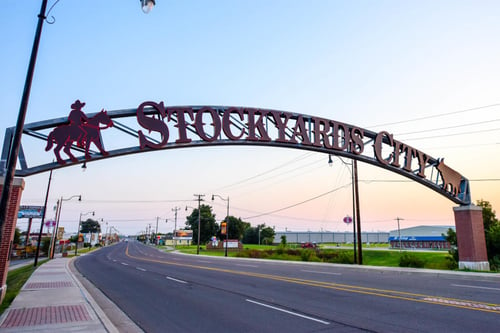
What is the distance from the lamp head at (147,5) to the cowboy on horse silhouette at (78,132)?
6618mm

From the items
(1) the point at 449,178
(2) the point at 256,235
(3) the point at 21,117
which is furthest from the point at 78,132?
(2) the point at 256,235

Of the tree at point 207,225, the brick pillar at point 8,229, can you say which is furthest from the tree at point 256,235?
the brick pillar at point 8,229

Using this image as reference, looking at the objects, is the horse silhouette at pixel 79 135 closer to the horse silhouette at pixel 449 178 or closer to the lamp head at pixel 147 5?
the lamp head at pixel 147 5

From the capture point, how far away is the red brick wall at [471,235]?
20141 mm

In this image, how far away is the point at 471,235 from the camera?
20.3 m

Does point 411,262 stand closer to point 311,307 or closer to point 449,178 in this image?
point 449,178

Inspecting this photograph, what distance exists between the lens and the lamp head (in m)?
7.41

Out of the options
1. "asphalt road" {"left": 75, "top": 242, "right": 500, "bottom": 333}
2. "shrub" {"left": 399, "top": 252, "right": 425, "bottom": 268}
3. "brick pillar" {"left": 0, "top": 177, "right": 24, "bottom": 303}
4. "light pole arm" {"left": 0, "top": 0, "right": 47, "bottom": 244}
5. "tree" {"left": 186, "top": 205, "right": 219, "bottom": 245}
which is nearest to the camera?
"light pole arm" {"left": 0, "top": 0, "right": 47, "bottom": 244}

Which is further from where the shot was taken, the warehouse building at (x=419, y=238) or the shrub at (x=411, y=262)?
the warehouse building at (x=419, y=238)

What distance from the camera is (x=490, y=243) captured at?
2247 cm

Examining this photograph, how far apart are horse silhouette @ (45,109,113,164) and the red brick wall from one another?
2150 cm

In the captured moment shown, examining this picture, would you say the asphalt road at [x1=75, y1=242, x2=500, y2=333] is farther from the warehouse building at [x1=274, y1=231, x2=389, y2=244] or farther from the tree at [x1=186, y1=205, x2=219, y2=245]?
the warehouse building at [x1=274, y1=231, x2=389, y2=244]

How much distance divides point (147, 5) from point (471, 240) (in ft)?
73.0

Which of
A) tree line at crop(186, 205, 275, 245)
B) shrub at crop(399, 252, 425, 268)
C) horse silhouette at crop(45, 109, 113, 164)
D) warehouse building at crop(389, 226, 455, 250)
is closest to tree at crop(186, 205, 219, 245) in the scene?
tree line at crop(186, 205, 275, 245)
